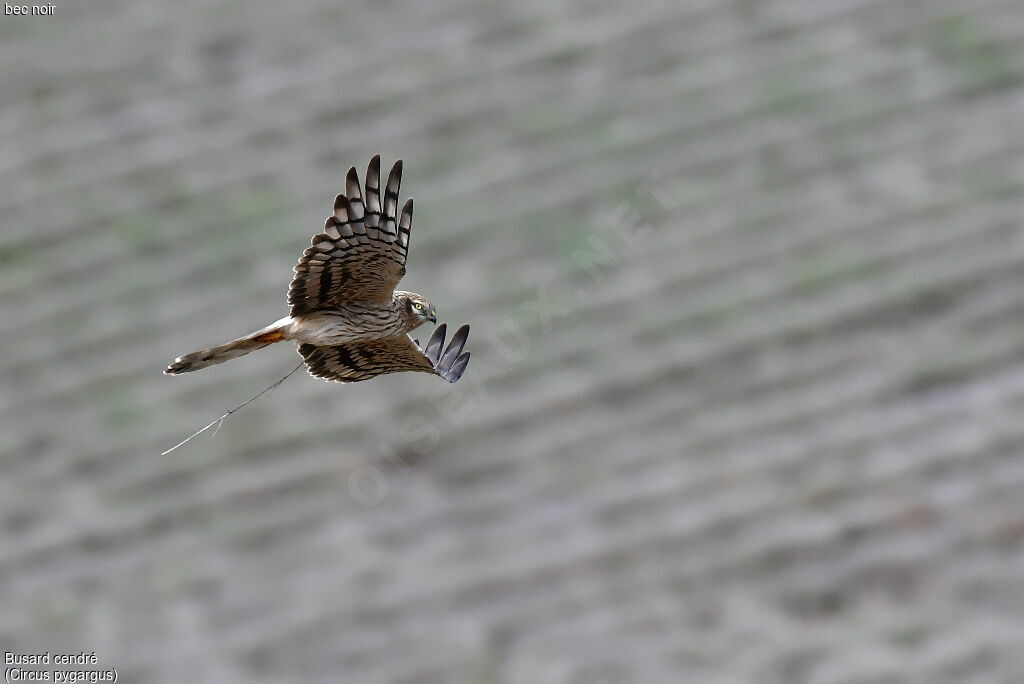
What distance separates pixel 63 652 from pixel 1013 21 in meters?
5.18

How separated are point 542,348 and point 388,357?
378 centimetres

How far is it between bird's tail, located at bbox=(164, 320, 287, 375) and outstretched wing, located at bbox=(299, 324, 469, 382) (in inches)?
18.2

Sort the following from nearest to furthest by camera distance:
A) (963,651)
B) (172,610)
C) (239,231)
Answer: (963,651), (172,610), (239,231)

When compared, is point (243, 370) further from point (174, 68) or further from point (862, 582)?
point (862, 582)

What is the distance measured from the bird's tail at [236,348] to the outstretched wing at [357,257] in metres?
0.16

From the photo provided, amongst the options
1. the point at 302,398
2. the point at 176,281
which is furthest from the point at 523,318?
the point at 176,281

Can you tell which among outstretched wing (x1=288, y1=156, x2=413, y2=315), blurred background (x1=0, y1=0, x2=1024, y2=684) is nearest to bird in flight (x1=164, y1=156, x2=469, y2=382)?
outstretched wing (x1=288, y1=156, x2=413, y2=315)

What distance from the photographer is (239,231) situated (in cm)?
750

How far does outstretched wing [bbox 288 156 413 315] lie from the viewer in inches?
119

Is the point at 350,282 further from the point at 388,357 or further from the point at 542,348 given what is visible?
the point at 542,348

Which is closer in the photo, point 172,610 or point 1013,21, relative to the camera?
point 172,610

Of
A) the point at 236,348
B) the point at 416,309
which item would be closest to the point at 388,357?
the point at 416,309

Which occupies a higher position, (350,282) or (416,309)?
(416,309)

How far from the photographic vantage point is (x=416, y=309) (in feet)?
11.5
